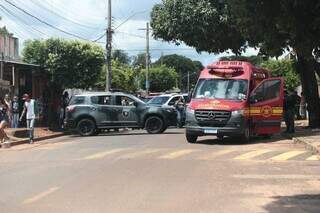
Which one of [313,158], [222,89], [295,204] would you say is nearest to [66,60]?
[222,89]

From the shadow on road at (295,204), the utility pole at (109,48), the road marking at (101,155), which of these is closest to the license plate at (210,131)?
the road marking at (101,155)

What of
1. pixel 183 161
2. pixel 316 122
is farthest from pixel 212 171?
pixel 316 122

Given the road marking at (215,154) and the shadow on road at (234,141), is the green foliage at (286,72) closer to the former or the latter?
the shadow on road at (234,141)

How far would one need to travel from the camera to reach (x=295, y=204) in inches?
425

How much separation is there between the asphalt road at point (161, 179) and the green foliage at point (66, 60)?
14491 millimetres

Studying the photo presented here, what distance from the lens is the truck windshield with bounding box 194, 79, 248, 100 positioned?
2280 cm

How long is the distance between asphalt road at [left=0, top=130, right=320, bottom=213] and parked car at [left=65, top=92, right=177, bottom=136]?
7.38 meters

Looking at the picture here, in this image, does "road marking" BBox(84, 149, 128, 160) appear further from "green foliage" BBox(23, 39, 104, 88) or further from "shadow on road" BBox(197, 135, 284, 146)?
"green foliage" BBox(23, 39, 104, 88)

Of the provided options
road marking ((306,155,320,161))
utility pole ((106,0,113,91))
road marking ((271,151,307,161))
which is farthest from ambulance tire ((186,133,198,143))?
utility pole ((106,0,113,91))

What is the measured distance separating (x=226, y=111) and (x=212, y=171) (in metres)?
7.28

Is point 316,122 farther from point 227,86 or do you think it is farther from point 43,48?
point 43,48

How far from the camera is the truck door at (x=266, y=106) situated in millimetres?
23008

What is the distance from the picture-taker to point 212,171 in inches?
586

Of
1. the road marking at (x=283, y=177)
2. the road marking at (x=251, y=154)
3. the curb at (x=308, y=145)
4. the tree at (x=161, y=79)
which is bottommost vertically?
the road marking at (x=283, y=177)
